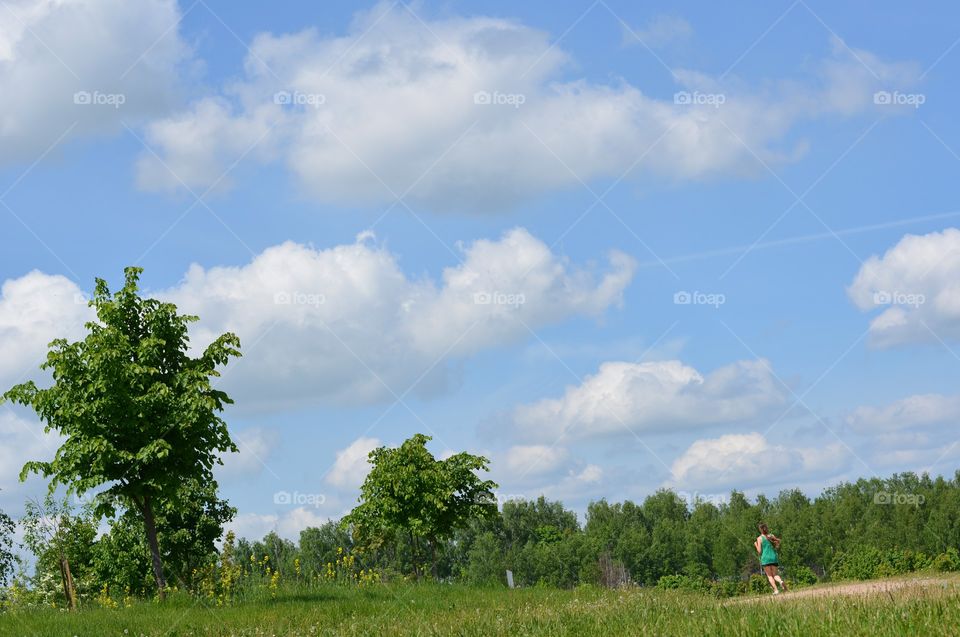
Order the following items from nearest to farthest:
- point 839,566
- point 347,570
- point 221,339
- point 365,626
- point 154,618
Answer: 1. point 365,626
2. point 154,618
3. point 221,339
4. point 347,570
5. point 839,566

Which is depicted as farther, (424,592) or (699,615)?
(424,592)

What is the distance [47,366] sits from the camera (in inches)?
818

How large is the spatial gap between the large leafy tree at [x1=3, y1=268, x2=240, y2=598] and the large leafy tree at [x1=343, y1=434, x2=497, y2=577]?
44.1ft

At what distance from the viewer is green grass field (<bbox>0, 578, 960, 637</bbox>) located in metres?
6.77

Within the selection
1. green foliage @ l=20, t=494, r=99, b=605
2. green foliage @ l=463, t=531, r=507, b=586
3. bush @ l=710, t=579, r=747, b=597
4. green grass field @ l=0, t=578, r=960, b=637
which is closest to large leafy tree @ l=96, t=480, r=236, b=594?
green foliage @ l=20, t=494, r=99, b=605

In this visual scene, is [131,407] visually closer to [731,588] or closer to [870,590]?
[870,590]

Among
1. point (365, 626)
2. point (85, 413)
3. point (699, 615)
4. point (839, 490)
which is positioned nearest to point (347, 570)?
point (85, 413)

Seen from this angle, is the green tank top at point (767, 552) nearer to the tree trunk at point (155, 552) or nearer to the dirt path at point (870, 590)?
the dirt path at point (870, 590)

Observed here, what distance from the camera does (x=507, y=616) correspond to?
1025cm

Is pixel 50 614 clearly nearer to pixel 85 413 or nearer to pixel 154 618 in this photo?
pixel 154 618

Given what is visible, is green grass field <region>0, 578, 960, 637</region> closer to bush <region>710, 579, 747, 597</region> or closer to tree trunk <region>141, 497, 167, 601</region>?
tree trunk <region>141, 497, 167, 601</region>

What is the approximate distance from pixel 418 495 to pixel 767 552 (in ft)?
50.1

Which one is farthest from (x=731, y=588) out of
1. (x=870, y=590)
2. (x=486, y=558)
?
(x=486, y=558)

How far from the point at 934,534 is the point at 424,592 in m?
81.0
